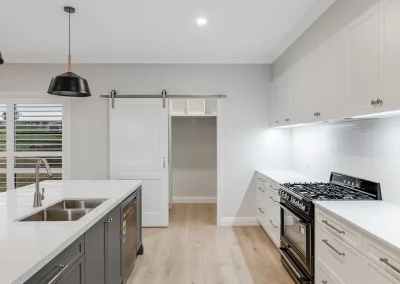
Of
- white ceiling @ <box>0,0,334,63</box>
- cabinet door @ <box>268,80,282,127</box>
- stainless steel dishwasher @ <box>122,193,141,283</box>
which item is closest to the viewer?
stainless steel dishwasher @ <box>122,193,141,283</box>

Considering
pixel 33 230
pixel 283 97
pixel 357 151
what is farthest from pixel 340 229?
pixel 283 97

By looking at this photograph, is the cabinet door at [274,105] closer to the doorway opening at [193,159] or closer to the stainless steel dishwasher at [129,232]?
the doorway opening at [193,159]

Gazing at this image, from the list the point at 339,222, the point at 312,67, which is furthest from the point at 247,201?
the point at 339,222

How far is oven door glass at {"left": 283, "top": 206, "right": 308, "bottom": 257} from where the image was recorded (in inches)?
97.5

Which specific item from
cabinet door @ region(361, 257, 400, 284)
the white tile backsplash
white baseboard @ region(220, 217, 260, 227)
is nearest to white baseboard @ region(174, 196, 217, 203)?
white baseboard @ region(220, 217, 260, 227)

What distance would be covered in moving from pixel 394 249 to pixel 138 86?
4.05 m

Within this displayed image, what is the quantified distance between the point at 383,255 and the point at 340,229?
0.44 m

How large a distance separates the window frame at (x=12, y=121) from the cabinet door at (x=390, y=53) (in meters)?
4.32

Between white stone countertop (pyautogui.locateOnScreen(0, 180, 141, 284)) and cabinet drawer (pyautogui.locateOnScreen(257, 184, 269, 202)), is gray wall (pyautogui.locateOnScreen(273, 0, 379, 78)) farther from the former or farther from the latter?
white stone countertop (pyautogui.locateOnScreen(0, 180, 141, 284))

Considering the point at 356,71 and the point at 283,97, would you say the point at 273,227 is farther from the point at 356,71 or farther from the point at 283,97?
the point at 356,71

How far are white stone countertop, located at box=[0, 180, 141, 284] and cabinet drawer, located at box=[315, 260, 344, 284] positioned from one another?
1.68 m

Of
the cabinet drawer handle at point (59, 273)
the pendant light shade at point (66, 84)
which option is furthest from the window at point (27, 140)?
the cabinet drawer handle at point (59, 273)

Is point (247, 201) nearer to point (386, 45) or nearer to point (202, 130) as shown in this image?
point (202, 130)

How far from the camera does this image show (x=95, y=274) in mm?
1907
